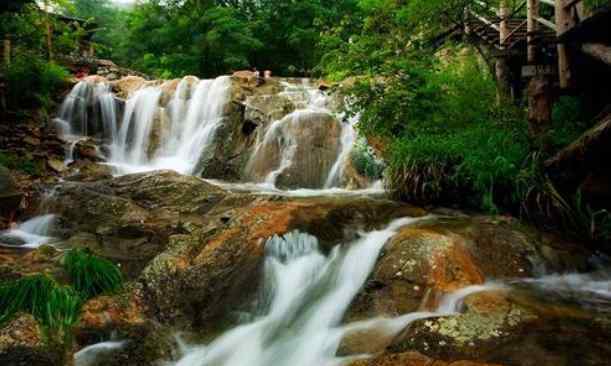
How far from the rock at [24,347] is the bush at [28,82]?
12.2 m

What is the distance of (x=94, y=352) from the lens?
4.51 m

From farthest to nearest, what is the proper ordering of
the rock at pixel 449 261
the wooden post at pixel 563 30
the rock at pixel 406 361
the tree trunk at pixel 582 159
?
the wooden post at pixel 563 30 < the tree trunk at pixel 582 159 < the rock at pixel 449 261 < the rock at pixel 406 361

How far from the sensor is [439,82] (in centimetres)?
864

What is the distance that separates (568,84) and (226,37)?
1922 centimetres

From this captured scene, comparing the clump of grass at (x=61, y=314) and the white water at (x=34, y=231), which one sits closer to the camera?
the clump of grass at (x=61, y=314)

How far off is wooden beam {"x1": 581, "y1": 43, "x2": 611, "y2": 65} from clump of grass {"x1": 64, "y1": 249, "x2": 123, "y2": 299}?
7.11 m

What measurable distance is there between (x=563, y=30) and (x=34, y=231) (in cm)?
941

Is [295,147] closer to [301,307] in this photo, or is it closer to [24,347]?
[301,307]

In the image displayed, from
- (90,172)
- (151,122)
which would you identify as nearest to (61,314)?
(90,172)

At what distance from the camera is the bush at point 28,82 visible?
14211 mm

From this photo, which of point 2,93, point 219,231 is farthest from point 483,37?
point 2,93

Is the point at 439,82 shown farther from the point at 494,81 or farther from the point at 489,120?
the point at 494,81

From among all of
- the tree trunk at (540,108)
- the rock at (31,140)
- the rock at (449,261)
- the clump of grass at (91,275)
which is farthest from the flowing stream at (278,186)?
the tree trunk at (540,108)

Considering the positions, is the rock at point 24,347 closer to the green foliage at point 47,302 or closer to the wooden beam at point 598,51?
the green foliage at point 47,302
